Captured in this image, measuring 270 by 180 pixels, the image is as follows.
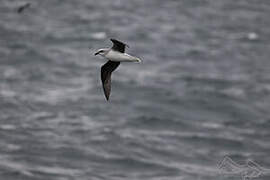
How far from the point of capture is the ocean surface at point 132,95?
33.2 metres

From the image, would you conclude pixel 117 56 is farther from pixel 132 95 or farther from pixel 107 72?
pixel 132 95

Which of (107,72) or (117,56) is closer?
(117,56)

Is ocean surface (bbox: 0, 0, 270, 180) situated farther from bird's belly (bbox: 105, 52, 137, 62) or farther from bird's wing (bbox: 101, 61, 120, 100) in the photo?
bird's belly (bbox: 105, 52, 137, 62)

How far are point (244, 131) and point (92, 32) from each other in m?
23.3

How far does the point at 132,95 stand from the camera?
43156 mm

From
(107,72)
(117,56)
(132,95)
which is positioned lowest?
(117,56)

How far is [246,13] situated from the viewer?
68.7 metres

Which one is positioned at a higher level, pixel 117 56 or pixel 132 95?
pixel 132 95

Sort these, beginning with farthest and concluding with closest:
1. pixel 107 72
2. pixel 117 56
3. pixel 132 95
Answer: pixel 132 95
pixel 107 72
pixel 117 56

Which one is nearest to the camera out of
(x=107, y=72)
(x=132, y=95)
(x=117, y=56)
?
(x=117, y=56)

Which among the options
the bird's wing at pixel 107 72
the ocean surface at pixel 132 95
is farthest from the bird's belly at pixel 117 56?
the ocean surface at pixel 132 95

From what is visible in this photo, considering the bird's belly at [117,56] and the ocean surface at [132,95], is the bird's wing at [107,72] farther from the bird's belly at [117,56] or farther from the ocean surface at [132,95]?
the ocean surface at [132,95]

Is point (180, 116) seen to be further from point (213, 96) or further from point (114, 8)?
point (114, 8)

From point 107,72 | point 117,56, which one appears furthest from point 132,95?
point 117,56
